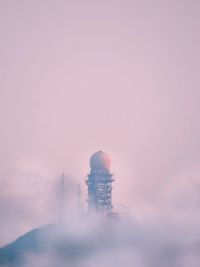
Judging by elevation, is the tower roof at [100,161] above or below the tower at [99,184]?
above

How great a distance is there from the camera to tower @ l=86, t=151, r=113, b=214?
506 feet

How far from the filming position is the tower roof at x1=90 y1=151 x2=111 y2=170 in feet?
507

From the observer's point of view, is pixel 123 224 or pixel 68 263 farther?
pixel 123 224

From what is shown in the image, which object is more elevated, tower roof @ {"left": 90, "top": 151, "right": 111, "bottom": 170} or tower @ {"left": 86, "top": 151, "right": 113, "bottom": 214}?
tower roof @ {"left": 90, "top": 151, "right": 111, "bottom": 170}

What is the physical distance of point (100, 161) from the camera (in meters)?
154

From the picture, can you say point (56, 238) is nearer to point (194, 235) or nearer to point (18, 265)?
point (18, 265)

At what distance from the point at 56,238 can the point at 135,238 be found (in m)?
23.7

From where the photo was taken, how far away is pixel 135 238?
153 m

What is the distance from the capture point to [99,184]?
15438 centimetres

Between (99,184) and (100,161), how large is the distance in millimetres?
6992

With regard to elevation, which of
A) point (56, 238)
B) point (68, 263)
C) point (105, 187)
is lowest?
point (68, 263)

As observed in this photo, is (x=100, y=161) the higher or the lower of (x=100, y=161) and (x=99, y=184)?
the higher

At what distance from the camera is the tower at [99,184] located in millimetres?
154125

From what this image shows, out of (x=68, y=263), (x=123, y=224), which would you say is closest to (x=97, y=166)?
(x=123, y=224)
